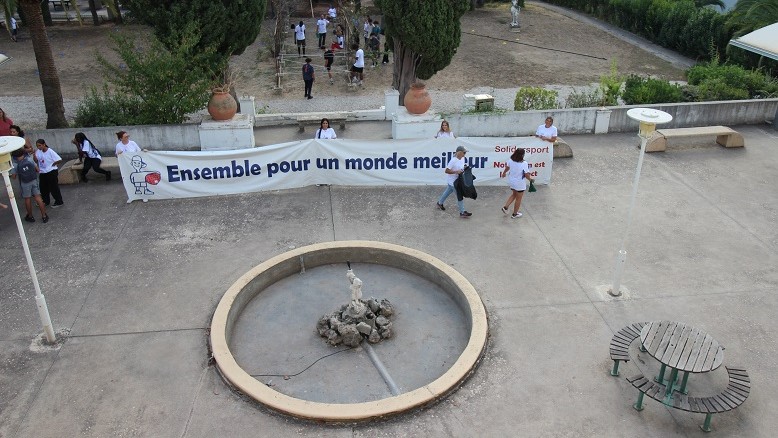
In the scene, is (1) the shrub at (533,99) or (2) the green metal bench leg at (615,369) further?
(1) the shrub at (533,99)

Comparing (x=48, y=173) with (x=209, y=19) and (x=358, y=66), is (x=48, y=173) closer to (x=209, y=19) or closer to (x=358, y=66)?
(x=209, y=19)

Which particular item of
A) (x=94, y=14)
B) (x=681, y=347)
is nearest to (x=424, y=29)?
(x=681, y=347)

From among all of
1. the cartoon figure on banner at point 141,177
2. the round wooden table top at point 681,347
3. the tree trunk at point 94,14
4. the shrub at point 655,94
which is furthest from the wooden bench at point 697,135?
the tree trunk at point 94,14

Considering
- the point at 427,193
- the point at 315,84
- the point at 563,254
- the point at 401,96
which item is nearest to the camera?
the point at 563,254

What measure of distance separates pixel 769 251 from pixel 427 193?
20.8 feet

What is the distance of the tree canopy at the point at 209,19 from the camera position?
14.8 metres

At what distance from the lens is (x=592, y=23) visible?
1342 inches

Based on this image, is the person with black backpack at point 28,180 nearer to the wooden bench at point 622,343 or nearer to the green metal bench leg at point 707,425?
the wooden bench at point 622,343

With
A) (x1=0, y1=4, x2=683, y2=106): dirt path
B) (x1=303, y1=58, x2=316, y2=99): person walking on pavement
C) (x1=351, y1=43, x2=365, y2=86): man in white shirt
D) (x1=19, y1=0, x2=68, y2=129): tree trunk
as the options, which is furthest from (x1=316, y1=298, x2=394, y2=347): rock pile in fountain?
(x1=351, y1=43, x2=365, y2=86): man in white shirt

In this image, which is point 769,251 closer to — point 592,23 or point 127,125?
point 127,125

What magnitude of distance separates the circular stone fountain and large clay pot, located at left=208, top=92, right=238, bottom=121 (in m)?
5.67

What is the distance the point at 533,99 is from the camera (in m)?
16.8

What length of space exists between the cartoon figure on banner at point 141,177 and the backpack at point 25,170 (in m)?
1.73

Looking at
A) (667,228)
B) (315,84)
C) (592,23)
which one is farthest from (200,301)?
(592,23)
